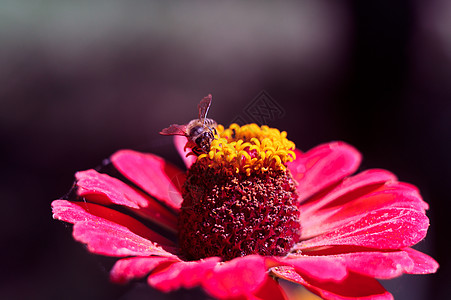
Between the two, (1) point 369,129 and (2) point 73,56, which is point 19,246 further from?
(1) point 369,129

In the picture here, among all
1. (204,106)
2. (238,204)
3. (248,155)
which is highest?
(204,106)

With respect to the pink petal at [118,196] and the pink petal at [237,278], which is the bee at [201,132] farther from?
the pink petal at [237,278]

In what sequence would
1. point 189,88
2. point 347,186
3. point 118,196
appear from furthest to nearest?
point 189,88
point 347,186
point 118,196

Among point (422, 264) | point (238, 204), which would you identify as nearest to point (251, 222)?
point (238, 204)

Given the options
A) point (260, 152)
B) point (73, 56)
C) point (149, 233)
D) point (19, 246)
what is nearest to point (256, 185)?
point (260, 152)

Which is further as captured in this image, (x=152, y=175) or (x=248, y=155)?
(x=152, y=175)

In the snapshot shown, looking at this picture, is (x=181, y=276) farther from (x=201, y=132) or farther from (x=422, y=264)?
(x=422, y=264)

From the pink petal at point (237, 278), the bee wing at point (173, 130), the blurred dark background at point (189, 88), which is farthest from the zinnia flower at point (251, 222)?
the blurred dark background at point (189, 88)
